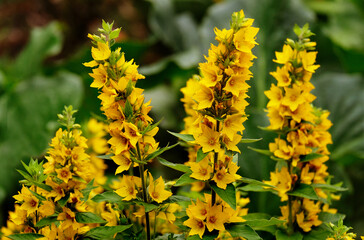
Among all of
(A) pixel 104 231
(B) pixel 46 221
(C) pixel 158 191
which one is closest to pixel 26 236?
(B) pixel 46 221

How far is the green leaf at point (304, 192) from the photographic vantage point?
102 centimetres

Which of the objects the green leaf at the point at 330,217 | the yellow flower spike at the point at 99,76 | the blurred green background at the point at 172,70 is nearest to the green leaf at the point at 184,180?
the yellow flower spike at the point at 99,76

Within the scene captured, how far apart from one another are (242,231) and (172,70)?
5.70 ft

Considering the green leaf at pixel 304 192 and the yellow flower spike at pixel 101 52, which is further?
the green leaf at pixel 304 192

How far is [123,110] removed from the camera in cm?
92

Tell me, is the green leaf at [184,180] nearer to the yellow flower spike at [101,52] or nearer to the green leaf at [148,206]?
the green leaf at [148,206]

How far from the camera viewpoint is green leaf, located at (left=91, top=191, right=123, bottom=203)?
954 mm

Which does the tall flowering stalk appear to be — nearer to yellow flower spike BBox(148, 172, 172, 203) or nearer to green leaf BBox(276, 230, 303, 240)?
yellow flower spike BBox(148, 172, 172, 203)

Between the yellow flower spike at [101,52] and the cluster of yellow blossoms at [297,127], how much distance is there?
362mm

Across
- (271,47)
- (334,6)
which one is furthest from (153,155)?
(334,6)

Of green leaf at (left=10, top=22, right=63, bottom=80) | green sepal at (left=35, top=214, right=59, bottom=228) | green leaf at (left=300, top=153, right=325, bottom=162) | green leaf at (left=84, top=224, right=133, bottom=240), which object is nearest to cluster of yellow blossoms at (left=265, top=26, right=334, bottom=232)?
green leaf at (left=300, top=153, right=325, bottom=162)

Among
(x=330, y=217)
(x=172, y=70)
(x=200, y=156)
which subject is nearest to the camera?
(x=200, y=156)

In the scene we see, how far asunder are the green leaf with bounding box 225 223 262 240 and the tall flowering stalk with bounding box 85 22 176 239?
14 centimetres

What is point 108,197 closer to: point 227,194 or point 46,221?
point 46,221
